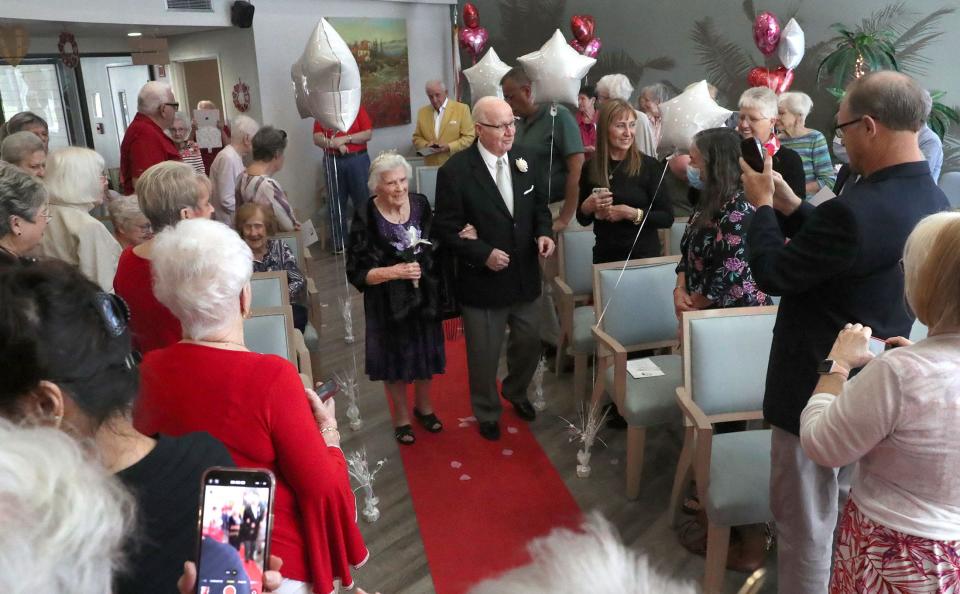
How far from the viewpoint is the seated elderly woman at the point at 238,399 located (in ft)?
4.87

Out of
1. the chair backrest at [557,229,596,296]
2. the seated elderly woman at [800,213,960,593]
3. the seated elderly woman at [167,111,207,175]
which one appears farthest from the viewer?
the seated elderly woman at [167,111,207,175]

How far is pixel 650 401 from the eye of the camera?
9.82ft

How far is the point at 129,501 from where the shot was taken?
825mm

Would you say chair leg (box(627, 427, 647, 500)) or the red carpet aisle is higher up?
chair leg (box(627, 427, 647, 500))

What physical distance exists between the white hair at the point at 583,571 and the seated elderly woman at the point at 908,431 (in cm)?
96

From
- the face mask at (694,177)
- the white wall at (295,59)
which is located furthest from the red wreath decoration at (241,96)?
the face mask at (694,177)

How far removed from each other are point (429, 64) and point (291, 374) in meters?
8.68

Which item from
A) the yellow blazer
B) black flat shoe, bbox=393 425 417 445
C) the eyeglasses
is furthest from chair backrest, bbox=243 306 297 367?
the yellow blazer

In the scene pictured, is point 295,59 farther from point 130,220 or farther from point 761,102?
point 761,102

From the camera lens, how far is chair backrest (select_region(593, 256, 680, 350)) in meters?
3.35

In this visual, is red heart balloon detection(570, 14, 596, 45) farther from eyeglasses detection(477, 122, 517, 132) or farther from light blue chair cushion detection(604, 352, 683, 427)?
light blue chair cushion detection(604, 352, 683, 427)

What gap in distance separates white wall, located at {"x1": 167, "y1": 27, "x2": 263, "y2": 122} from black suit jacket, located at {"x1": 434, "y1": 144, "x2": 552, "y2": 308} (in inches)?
190

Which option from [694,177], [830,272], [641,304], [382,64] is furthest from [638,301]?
[382,64]

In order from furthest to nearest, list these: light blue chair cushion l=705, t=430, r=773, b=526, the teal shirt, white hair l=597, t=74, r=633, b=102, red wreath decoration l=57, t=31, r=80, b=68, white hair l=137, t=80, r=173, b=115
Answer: red wreath decoration l=57, t=31, r=80, b=68 → white hair l=597, t=74, r=633, b=102 → white hair l=137, t=80, r=173, b=115 → the teal shirt → light blue chair cushion l=705, t=430, r=773, b=526
